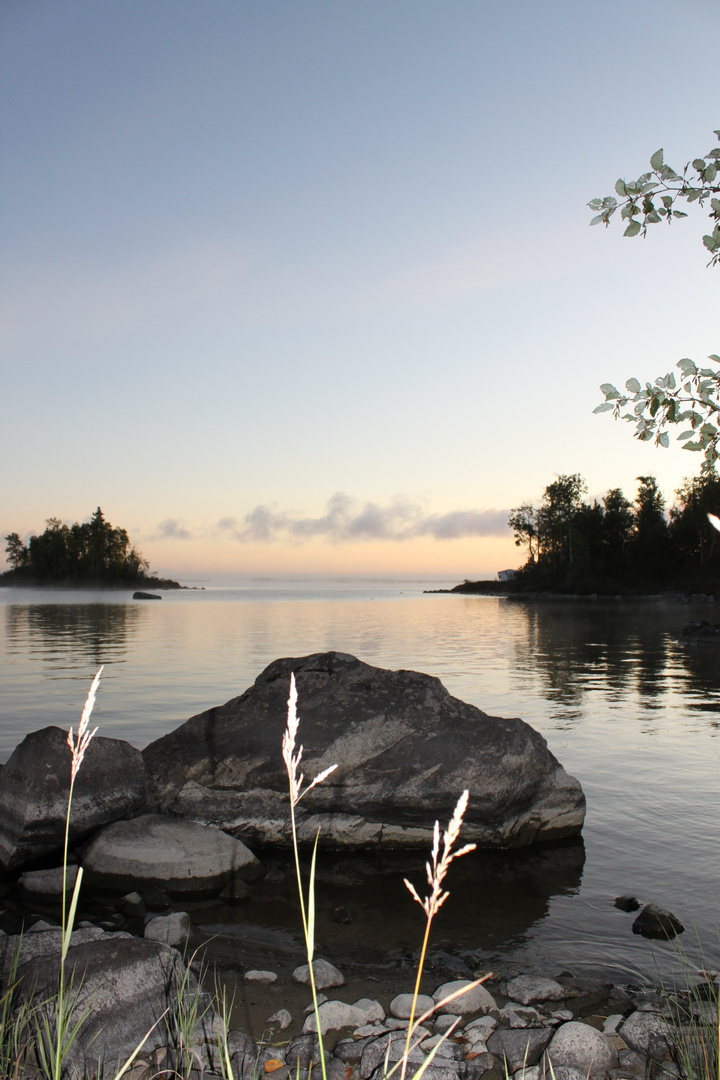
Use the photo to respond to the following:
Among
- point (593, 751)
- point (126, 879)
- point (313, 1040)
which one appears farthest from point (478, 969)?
point (593, 751)

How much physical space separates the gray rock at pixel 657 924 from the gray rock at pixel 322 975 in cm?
296

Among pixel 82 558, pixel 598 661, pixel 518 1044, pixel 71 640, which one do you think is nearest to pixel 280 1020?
pixel 518 1044

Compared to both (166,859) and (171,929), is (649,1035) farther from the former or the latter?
(166,859)

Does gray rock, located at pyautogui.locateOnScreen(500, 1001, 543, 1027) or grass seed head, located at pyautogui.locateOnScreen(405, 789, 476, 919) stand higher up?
grass seed head, located at pyautogui.locateOnScreen(405, 789, 476, 919)

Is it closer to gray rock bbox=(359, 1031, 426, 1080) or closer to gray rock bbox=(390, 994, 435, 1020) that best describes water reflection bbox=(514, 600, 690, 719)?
gray rock bbox=(390, 994, 435, 1020)

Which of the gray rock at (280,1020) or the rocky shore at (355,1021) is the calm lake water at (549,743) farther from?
the gray rock at (280,1020)

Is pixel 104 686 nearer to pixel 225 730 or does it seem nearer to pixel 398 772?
pixel 225 730

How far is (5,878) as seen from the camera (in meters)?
8.37

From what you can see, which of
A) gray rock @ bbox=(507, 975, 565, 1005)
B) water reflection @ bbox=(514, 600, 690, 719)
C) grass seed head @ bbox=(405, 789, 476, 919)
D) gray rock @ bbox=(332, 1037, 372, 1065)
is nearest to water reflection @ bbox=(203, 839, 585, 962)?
gray rock @ bbox=(507, 975, 565, 1005)

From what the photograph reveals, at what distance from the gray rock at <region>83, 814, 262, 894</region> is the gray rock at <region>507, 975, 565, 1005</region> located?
3559mm

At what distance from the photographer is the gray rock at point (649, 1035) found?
479 centimetres

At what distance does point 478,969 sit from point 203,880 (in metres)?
3.23

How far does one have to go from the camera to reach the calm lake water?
712 cm

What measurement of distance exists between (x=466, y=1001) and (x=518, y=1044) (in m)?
0.58
